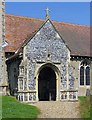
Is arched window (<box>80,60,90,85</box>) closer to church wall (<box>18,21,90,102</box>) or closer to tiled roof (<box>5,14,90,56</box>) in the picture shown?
tiled roof (<box>5,14,90,56</box>)

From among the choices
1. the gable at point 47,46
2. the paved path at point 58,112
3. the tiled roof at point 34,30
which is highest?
the tiled roof at point 34,30

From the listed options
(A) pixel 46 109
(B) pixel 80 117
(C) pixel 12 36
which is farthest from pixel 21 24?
(B) pixel 80 117

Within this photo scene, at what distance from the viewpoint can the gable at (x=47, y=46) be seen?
85.2 feet

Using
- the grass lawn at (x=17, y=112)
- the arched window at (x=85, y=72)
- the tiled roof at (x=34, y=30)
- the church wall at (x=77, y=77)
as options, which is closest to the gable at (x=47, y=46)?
the tiled roof at (x=34, y=30)

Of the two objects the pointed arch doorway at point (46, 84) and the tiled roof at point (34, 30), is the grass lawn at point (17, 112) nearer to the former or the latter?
the pointed arch doorway at point (46, 84)

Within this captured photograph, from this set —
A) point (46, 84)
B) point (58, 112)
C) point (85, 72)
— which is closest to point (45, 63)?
point (46, 84)

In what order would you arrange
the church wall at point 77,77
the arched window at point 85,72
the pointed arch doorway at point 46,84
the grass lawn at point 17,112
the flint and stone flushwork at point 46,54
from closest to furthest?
the grass lawn at point 17,112
the flint and stone flushwork at point 46,54
the pointed arch doorway at point 46,84
the church wall at point 77,77
the arched window at point 85,72

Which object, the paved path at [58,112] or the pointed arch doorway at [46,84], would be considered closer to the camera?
the paved path at [58,112]

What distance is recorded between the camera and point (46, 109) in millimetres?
20844

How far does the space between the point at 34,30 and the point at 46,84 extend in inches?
208

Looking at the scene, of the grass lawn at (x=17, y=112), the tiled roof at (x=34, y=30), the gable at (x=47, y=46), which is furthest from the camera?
the tiled roof at (x=34, y=30)

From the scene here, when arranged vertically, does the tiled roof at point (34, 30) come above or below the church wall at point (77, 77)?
above

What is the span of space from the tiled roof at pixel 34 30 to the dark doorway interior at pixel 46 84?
295 centimetres

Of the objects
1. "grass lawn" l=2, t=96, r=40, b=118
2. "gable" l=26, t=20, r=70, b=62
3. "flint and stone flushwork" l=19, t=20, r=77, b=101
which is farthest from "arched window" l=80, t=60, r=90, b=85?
"grass lawn" l=2, t=96, r=40, b=118
